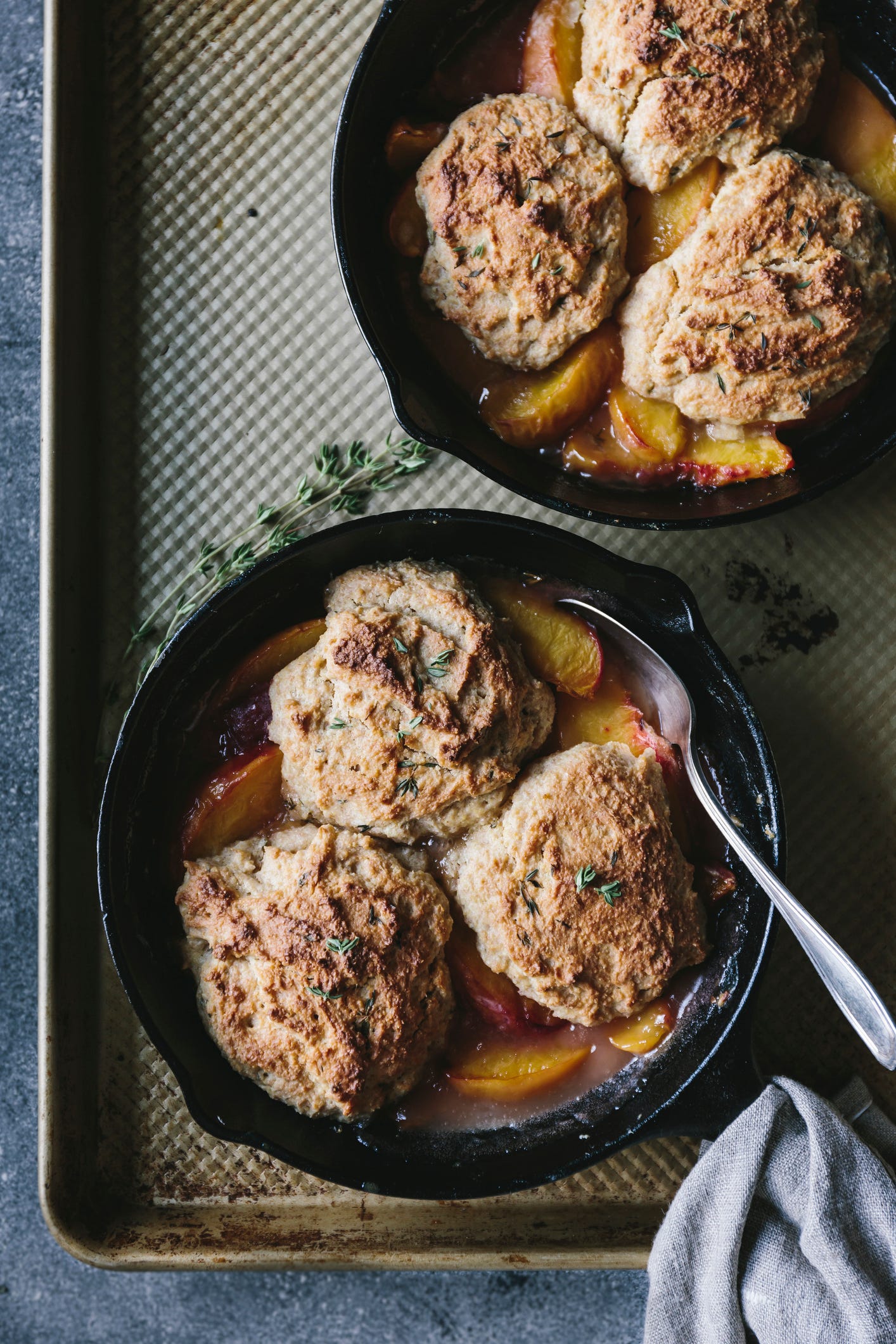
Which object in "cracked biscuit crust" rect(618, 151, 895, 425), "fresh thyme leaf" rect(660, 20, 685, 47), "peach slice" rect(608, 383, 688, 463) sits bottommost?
"peach slice" rect(608, 383, 688, 463)

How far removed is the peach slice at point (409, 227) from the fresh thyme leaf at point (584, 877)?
4.36 feet

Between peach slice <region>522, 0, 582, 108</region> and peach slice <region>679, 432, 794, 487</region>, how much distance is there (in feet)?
2.54

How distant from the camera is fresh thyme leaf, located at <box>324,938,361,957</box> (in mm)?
1953

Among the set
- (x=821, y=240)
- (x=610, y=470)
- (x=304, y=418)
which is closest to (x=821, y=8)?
(x=821, y=240)

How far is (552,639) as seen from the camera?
218 cm

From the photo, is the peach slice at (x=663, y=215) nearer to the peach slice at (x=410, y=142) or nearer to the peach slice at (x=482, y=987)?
the peach slice at (x=410, y=142)

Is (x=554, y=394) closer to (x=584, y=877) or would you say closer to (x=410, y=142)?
(x=410, y=142)

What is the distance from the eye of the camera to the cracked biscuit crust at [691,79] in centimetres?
204

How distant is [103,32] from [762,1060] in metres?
2.97

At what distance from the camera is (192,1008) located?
2115 millimetres

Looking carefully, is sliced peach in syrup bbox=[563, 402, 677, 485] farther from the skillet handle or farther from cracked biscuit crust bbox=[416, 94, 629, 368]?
the skillet handle

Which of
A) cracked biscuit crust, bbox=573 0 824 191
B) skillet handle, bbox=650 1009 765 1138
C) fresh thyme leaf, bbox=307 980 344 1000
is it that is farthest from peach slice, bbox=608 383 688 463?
fresh thyme leaf, bbox=307 980 344 1000

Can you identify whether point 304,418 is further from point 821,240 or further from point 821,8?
point 821,8

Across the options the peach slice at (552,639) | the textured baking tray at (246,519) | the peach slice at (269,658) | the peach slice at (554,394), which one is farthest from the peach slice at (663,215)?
the peach slice at (269,658)
